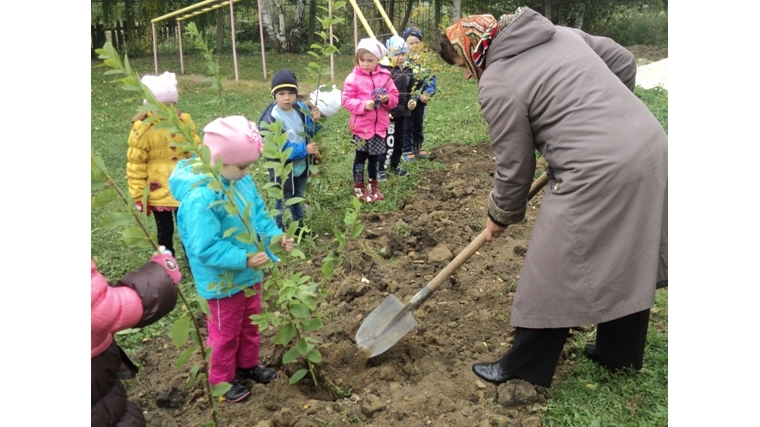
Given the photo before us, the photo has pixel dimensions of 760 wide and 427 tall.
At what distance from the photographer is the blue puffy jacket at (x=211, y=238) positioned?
2.61 metres

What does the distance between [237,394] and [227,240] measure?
792mm

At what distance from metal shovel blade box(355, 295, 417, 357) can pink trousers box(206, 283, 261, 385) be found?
58 cm

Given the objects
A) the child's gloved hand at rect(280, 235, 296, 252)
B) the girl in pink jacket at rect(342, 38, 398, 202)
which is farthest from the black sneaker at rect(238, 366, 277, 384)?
the girl in pink jacket at rect(342, 38, 398, 202)

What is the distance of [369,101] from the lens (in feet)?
18.8

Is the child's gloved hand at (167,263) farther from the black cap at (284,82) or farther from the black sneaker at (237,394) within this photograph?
the black cap at (284,82)

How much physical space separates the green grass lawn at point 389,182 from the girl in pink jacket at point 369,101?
206 millimetres

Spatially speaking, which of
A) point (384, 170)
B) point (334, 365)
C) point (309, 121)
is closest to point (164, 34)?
point (384, 170)

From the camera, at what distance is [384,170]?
Answer: 6.76 meters

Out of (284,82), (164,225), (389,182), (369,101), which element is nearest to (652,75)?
(389,182)

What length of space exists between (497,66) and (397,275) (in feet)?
6.68

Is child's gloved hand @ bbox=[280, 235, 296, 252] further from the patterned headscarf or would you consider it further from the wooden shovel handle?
the patterned headscarf

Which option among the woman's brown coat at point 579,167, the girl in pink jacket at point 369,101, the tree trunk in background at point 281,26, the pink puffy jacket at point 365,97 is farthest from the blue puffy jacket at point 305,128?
the tree trunk in background at point 281,26

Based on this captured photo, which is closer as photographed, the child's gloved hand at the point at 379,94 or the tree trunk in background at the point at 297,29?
the child's gloved hand at the point at 379,94

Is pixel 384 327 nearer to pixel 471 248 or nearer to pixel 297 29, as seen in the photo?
pixel 471 248
